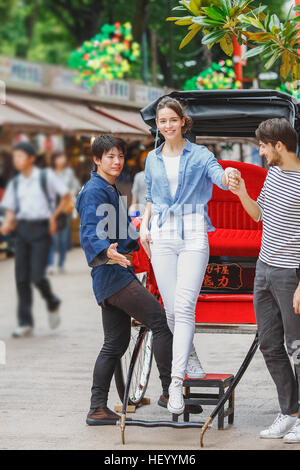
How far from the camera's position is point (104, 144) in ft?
15.7

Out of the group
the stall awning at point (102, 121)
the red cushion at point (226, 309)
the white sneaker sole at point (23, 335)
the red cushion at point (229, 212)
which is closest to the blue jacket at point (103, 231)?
the red cushion at point (226, 309)

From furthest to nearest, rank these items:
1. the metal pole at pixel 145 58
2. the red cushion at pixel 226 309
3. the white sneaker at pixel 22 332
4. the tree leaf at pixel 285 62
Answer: the metal pole at pixel 145 58 < the white sneaker at pixel 22 332 < the red cushion at pixel 226 309 < the tree leaf at pixel 285 62

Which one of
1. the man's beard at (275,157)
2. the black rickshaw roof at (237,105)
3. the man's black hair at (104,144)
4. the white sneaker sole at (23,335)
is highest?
the black rickshaw roof at (237,105)

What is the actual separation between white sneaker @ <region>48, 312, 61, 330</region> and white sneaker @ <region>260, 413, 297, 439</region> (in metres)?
4.58

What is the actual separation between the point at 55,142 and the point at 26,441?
7739mm

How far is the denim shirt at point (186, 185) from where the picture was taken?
4.55 meters

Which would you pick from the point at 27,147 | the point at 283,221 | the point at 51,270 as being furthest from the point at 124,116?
the point at 283,221

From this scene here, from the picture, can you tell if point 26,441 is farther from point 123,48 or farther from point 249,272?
point 123,48

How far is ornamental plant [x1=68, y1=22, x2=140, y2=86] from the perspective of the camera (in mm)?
13078

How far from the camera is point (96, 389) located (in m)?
4.88

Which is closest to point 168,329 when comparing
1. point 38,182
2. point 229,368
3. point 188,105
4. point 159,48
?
point 188,105

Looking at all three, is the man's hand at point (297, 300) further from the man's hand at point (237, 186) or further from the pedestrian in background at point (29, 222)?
the pedestrian in background at point (29, 222)

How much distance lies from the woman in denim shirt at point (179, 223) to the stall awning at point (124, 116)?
551cm

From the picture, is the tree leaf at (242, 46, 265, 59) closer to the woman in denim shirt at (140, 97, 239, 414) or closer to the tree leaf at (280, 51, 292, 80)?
the tree leaf at (280, 51, 292, 80)
